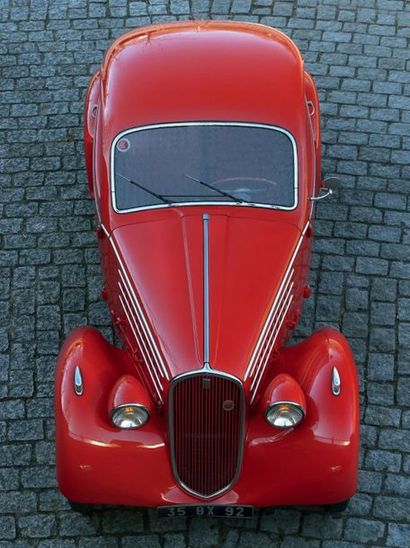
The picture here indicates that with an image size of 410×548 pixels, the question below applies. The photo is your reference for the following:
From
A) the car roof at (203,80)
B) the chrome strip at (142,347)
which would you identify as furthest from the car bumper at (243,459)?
the car roof at (203,80)

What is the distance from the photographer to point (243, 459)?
5.24 meters

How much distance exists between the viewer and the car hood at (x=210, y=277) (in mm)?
5262

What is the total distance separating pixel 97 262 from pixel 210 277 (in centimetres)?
220

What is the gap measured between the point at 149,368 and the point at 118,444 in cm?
57

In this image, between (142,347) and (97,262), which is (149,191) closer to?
(142,347)

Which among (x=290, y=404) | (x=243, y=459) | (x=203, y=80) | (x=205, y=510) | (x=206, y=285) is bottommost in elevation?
(x=205, y=510)

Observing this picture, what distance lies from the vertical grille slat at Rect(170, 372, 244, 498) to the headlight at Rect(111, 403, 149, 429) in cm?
19

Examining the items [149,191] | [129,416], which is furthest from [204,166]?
[129,416]

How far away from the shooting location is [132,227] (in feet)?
19.1

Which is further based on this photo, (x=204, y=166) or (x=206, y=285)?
(x=204, y=166)

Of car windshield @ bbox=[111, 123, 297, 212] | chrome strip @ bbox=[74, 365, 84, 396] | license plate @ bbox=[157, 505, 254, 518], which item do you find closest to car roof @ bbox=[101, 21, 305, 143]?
car windshield @ bbox=[111, 123, 297, 212]

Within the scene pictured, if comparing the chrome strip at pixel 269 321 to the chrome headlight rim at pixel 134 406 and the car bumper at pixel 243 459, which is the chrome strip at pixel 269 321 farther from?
the chrome headlight rim at pixel 134 406

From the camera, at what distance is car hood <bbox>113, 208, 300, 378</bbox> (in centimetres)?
526

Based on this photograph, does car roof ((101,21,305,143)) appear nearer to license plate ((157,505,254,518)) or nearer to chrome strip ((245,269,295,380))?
chrome strip ((245,269,295,380))
